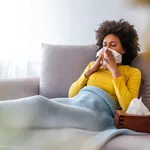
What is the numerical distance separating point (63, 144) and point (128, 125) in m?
0.30

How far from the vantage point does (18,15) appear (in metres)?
1.94

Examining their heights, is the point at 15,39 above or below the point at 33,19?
below

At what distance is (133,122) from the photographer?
1.05m

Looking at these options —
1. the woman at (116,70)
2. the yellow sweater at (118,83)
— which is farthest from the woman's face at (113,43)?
the yellow sweater at (118,83)

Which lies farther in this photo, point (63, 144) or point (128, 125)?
point (128, 125)

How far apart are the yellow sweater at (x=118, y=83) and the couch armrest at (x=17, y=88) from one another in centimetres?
25

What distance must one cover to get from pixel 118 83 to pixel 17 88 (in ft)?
1.87

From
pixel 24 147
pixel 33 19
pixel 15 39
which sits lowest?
pixel 24 147

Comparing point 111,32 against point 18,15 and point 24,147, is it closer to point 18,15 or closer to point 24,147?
point 18,15

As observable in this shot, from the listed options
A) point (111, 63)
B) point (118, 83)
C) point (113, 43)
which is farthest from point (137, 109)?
point (113, 43)

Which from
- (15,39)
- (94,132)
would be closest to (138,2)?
(94,132)

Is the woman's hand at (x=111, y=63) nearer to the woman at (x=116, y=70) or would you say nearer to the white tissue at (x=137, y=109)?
the woman at (x=116, y=70)

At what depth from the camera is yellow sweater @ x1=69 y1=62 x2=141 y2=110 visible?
4.32ft

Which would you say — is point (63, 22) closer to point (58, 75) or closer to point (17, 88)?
point (58, 75)
